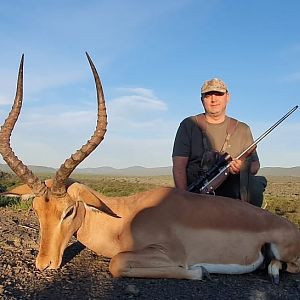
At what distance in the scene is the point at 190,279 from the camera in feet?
17.9

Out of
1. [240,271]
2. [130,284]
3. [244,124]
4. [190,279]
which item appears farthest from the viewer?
[244,124]

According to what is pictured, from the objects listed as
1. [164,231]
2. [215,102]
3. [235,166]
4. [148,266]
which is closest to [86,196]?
[164,231]

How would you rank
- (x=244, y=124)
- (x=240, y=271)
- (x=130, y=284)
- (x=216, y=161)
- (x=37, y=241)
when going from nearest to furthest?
(x=130, y=284) < (x=240, y=271) < (x=37, y=241) < (x=216, y=161) < (x=244, y=124)

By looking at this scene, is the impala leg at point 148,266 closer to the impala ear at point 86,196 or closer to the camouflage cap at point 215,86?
the impala ear at point 86,196

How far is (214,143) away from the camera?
8602 millimetres

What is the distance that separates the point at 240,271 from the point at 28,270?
99.6 inches

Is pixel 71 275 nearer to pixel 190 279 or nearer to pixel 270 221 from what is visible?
pixel 190 279

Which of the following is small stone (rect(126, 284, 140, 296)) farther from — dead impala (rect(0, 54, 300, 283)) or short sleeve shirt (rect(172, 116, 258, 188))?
short sleeve shirt (rect(172, 116, 258, 188))

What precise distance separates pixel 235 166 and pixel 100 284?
3.67m

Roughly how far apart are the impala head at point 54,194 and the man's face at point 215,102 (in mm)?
3385

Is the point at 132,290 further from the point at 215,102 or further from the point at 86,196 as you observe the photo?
the point at 215,102

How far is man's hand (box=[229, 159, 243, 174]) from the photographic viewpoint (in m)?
8.01

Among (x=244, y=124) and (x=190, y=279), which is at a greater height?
(x=244, y=124)

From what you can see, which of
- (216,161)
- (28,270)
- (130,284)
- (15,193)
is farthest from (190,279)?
(216,161)
